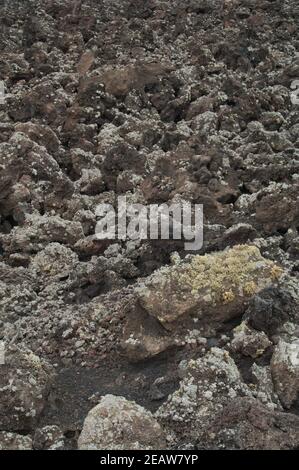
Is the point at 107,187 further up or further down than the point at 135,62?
further down

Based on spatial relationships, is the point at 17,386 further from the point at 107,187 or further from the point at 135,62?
the point at 135,62

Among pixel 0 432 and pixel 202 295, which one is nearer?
pixel 0 432

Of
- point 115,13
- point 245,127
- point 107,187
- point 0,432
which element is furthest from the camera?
point 115,13

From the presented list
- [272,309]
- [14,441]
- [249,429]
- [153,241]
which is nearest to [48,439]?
[14,441]

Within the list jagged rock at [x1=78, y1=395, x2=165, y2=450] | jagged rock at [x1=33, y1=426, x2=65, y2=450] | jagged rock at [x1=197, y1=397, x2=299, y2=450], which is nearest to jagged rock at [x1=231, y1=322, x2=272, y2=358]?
jagged rock at [x1=197, y1=397, x2=299, y2=450]

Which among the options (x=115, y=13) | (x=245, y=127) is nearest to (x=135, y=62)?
(x=245, y=127)

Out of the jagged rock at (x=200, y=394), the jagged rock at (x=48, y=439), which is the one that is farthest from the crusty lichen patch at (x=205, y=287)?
the jagged rock at (x=48, y=439)
